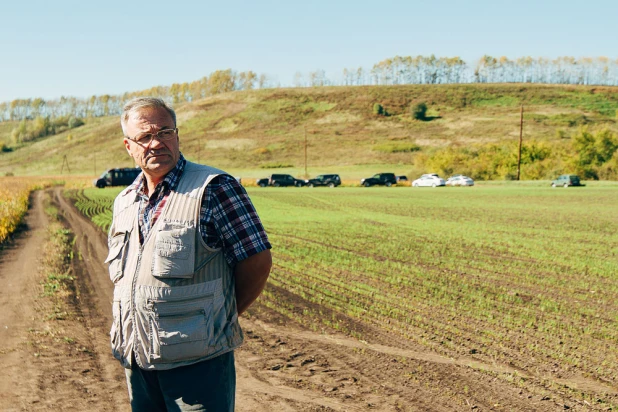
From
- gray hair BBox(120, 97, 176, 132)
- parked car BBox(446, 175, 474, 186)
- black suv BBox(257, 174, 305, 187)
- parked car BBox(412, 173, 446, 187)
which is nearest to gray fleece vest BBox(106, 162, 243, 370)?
gray hair BBox(120, 97, 176, 132)

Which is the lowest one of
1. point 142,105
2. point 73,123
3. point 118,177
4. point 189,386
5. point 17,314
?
point 118,177

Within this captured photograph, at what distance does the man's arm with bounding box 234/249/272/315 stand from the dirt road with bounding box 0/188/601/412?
2472mm

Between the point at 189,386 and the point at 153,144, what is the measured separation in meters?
1.15

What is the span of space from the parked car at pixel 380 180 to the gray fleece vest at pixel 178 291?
5691cm

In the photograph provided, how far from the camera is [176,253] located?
2.73 m

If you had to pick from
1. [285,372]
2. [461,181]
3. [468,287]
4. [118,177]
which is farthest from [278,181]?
[285,372]

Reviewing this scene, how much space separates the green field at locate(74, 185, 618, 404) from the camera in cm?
704

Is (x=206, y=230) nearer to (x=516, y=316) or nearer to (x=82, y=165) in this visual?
(x=516, y=316)

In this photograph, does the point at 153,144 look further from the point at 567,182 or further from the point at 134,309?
the point at 567,182

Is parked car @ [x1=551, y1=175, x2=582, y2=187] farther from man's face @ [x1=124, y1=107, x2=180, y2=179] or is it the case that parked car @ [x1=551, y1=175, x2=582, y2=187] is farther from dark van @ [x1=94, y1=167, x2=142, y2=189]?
man's face @ [x1=124, y1=107, x2=180, y2=179]

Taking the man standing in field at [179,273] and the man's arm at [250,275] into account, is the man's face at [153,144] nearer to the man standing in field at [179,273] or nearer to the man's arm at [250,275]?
the man standing in field at [179,273]

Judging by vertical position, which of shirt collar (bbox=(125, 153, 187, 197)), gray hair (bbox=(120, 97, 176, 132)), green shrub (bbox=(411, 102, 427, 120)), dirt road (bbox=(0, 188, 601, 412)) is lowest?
dirt road (bbox=(0, 188, 601, 412))

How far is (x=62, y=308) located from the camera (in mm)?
8742

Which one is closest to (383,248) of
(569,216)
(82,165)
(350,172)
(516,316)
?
(516,316)
